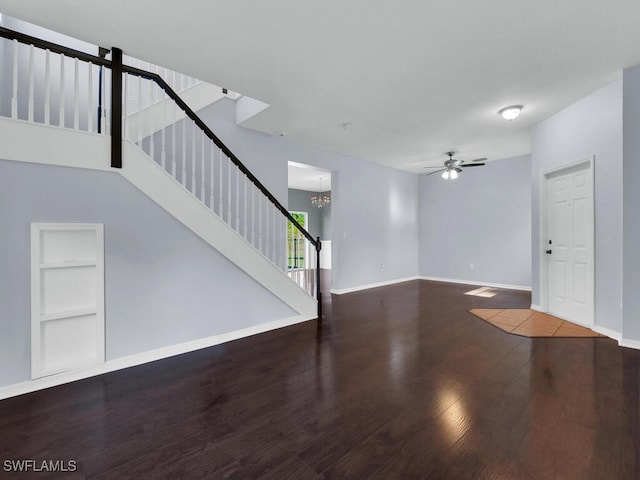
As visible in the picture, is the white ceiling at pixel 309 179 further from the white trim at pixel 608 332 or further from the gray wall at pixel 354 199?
the white trim at pixel 608 332

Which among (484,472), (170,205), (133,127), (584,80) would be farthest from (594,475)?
(133,127)

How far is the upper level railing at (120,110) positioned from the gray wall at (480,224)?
4490mm

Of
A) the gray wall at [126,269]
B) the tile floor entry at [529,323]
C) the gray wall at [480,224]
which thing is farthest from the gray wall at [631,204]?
the gray wall at [126,269]

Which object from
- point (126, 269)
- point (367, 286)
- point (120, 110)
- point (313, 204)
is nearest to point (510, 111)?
point (367, 286)

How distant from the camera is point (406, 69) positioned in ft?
10.0

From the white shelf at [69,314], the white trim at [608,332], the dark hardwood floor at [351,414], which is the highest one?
the white shelf at [69,314]

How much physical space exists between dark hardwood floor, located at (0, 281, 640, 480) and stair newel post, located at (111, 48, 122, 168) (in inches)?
76.5

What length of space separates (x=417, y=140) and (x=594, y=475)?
15.9 ft

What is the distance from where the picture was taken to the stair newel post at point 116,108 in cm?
269

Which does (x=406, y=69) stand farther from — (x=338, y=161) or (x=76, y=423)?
(x=76, y=423)

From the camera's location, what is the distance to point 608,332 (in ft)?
11.5

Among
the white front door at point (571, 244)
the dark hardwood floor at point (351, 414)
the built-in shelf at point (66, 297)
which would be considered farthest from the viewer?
the white front door at point (571, 244)

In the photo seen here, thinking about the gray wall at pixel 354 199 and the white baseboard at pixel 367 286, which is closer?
the gray wall at pixel 354 199

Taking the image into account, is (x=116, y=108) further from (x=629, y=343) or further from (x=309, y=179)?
(x=309, y=179)
